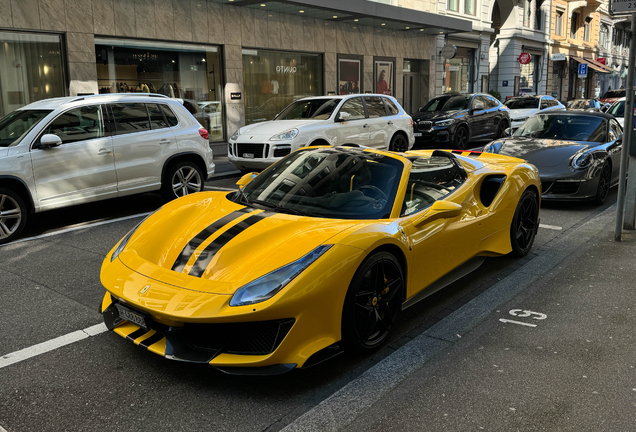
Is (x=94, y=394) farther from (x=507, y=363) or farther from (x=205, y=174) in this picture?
(x=205, y=174)

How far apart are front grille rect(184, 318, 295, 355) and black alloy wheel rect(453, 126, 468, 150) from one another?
13856 millimetres

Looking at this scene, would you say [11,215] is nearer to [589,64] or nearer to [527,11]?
[527,11]

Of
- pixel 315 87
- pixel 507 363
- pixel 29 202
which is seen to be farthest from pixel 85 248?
pixel 315 87

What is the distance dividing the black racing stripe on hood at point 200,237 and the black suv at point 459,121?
41.6 ft

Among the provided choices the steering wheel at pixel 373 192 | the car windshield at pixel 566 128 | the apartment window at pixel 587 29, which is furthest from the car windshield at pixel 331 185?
the apartment window at pixel 587 29

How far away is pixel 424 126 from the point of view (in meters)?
16.1

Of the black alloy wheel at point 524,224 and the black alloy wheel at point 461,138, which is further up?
the black alloy wheel at point 461,138

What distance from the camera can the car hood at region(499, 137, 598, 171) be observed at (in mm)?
8469

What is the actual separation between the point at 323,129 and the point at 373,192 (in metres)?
7.11

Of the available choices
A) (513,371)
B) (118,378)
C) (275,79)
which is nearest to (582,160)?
(513,371)

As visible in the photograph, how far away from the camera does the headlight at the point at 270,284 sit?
3033 millimetres

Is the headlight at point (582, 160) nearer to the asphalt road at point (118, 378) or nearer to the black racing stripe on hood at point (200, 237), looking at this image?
the asphalt road at point (118, 378)

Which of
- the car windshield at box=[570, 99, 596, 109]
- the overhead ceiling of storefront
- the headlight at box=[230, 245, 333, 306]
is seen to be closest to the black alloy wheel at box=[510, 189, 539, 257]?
the headlight at box=[230, 245, 333, 306]

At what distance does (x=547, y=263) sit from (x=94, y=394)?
4.40m
